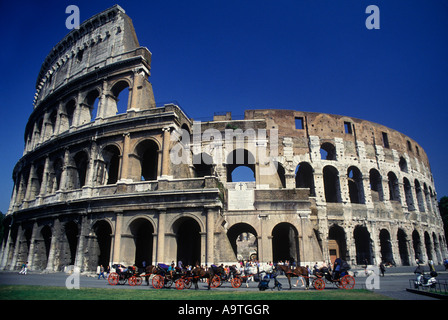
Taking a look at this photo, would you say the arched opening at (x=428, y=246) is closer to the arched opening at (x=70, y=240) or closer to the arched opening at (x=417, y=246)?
the arched opening at (x=417, y=246)

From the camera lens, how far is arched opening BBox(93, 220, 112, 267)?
18797mm

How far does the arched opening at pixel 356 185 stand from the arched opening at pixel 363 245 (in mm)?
2652

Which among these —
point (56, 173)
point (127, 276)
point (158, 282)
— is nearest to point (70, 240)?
point (56, 173)

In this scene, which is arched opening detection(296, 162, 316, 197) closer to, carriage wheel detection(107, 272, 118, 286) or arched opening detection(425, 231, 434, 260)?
arched opening detection(425, 231, 434, 260)

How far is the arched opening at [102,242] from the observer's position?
61.7 ft

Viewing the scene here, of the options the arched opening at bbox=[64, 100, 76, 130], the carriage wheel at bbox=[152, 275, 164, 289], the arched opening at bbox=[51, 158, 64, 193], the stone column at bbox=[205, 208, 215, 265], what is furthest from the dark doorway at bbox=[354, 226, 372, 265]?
the arched opening at bbox=[64, 100, 76, 130]

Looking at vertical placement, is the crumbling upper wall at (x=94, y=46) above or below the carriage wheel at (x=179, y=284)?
above

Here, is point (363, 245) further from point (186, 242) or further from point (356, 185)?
point (186, 242)

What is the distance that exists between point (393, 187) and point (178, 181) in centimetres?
2153

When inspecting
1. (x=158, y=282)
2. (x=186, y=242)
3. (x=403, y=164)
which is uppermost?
(x=403, y=164)

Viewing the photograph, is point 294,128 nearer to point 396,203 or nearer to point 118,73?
point 396,203

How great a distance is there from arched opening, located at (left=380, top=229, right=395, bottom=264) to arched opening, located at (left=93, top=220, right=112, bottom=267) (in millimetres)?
22575

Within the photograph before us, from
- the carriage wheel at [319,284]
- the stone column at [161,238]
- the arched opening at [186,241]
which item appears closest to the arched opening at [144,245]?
the arched opening at [186,241]

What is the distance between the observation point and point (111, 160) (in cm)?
2253
